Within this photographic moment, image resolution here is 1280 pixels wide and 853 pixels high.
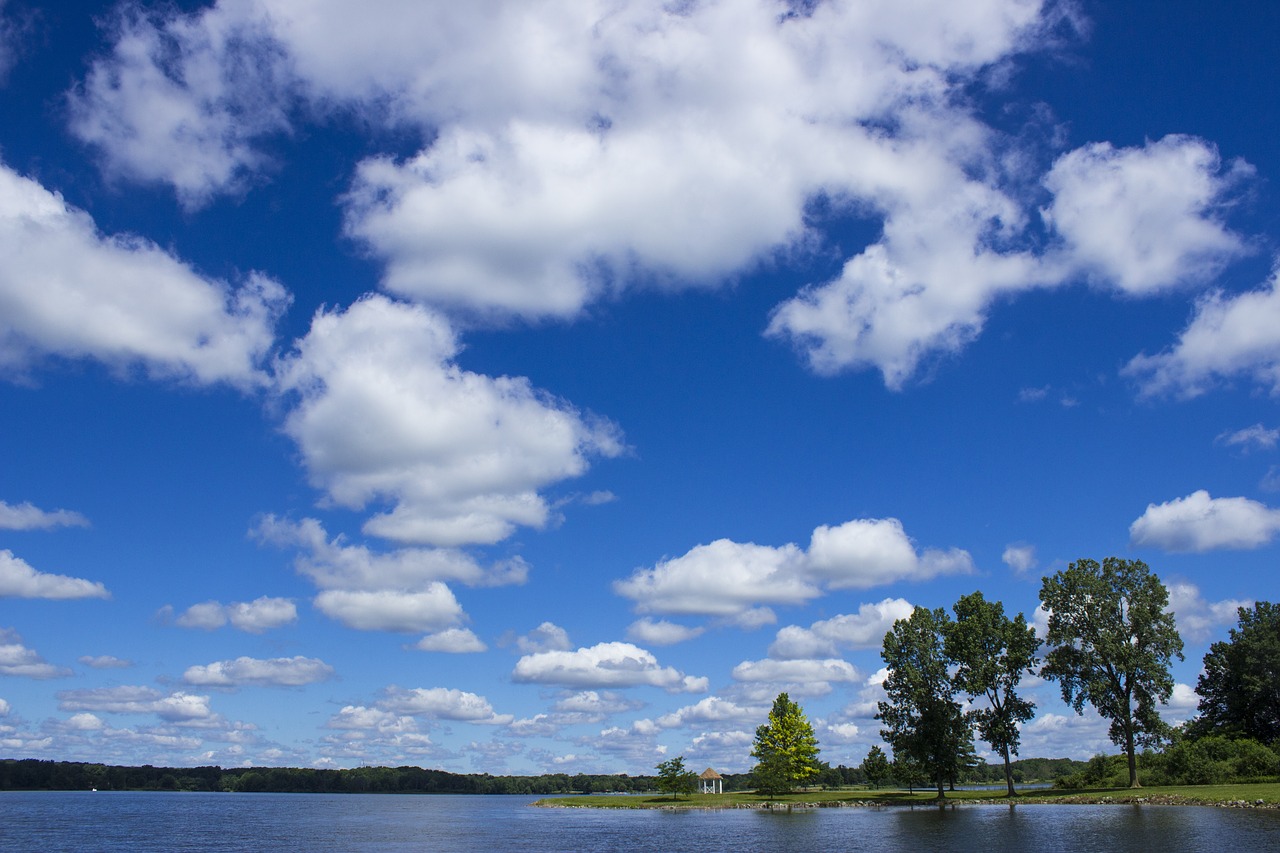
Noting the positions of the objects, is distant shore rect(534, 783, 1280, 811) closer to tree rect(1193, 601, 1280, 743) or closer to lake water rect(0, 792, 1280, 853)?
lake water rect(0, 792, 1280, 853)

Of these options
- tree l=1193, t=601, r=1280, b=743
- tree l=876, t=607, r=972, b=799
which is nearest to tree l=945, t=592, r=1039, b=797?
tree l=876, t=607, r=972, b=799

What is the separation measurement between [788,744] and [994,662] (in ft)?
175

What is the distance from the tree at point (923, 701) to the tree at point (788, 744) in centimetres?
4183

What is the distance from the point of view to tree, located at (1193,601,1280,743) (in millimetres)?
105875

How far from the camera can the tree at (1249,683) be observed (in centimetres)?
10588

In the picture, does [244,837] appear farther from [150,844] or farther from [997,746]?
[997,746]

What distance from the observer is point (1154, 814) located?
213ft

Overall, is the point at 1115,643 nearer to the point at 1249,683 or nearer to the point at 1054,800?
the point at 1054,800

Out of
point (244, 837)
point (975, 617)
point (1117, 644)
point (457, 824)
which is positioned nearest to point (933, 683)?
point (975, 617)

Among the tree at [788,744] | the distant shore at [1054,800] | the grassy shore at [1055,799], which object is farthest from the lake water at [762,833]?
the tree at [788,744]

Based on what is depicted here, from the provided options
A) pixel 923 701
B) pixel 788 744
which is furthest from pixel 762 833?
pixel 788 744

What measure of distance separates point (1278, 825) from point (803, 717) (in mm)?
92341

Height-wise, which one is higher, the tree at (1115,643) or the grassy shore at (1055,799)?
the tree at (1115,643)

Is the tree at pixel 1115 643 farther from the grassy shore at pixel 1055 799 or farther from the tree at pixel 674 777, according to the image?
the tree at pixel 674 777
